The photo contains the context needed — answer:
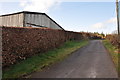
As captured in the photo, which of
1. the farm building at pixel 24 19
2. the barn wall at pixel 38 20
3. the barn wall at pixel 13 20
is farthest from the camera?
the barn wall at pixel 38 20

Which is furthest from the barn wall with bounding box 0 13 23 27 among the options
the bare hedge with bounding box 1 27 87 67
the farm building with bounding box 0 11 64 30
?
the bare hedge with bounding box 1 27 87 67

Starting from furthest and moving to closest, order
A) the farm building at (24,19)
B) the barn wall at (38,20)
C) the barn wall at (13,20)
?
the barn wall at (38,20) < the barn wall at (13,20) < the farm building at (24,19)

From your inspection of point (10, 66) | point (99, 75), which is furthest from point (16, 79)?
point (99, 75)

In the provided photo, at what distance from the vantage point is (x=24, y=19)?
1817 cm

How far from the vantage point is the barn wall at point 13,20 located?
18.4 metres

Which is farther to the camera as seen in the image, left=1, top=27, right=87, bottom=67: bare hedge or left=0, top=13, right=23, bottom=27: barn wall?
left=0, top=13, right=23, bottom=27: barn wall

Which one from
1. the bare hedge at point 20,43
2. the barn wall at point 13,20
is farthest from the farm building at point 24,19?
the bare hedge at point 20,43

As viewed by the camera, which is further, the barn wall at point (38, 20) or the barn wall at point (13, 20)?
the barn wall at point (38, 20)

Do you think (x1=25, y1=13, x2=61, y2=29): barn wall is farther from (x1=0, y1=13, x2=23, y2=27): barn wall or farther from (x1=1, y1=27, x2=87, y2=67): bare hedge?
(x1=1, y1=27, x2=87, y2=67): bare hedge

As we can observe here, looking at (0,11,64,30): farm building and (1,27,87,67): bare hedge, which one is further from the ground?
(0,11,64,30): farm building

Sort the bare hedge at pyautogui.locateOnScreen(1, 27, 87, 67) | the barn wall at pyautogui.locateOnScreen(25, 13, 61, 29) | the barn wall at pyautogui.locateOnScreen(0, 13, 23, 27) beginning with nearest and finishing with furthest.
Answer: the bare hedge at pyautogui.locateOnScreen(1, 27, 87, 67), the barn wall at pyautogui.locateOnScreen(0, 13, 23, 27), the barn wall at pyautogui.locateOnScreen(25, 13, 61, 29)

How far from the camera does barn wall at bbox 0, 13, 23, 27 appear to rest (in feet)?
60.5

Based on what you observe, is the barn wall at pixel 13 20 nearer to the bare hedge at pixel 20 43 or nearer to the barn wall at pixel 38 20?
the barn wall at pixel 38 20

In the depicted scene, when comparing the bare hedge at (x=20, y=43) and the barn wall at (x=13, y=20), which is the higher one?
the barn wall at (x=13, y=20)
